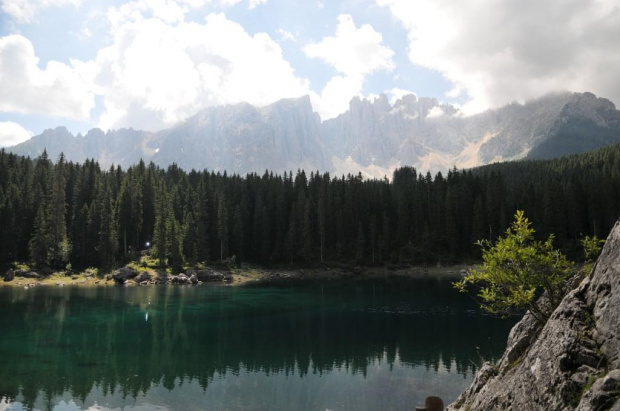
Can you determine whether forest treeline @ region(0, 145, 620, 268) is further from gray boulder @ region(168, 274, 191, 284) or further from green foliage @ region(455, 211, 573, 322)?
green foliage @ region(455, 211, 573, 322)

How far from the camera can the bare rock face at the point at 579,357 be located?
368 inches

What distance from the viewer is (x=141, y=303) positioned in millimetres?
79438

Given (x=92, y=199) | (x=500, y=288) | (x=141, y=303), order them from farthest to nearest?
(x=92, y=199) < (x=141, y=303) < (x=500, y=288)

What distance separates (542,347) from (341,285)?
4069 inches

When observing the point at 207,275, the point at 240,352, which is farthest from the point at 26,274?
the point at 240,352

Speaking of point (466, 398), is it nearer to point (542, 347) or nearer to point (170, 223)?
point (542, 347)

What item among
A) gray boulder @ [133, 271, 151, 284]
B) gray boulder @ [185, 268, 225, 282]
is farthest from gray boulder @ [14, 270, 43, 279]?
gray boulder @ [185, 268, 225, 282]

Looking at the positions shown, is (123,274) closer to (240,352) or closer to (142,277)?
(142,277)

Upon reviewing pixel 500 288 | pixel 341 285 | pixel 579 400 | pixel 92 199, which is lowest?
pixel 341 285

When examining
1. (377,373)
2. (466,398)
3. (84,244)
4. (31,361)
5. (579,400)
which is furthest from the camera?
(84,244)

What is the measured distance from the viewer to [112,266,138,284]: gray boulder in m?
117

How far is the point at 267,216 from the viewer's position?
162 meters

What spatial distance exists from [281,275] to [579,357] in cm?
13122

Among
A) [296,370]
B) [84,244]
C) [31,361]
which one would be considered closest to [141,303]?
[31,361]
